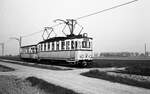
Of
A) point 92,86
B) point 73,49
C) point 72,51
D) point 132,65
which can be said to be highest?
point 73,49

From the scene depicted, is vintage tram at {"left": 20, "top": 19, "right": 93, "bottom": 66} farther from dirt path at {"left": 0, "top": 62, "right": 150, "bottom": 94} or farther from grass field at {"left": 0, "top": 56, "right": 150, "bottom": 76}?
dirt path at {"left": 0, "top": 62, "right": 150, "bottom": 94}

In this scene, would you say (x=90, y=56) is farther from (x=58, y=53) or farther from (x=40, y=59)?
(x=40, y=59)

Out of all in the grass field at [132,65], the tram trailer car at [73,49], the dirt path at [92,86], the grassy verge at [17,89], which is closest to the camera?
the dirt path at [92,86]

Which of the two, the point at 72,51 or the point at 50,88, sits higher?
the point at 72,51

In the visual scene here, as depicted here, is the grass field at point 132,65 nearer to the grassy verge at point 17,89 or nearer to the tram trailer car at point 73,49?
the tram trailer car at point 73,49

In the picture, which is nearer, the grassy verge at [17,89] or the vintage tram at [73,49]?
the grassy verge at [17,89]

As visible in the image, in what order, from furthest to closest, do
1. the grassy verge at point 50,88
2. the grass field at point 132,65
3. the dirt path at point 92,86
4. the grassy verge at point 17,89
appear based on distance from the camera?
the grass field at point 132,65, the grassy verge at point 17,89, the grassy verge at point 50,88, the dirt path at point 92,86

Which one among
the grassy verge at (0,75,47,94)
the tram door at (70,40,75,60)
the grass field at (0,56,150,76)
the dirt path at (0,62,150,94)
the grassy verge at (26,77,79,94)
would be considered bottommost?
the grassy verge at (0,75,47,94)

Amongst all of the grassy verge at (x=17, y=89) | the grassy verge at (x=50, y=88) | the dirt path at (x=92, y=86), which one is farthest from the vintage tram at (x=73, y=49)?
→ the grassy verge at (x=17, y=89)

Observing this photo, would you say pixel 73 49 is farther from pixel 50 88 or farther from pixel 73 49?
pixel 50 88

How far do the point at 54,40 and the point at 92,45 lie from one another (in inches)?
228

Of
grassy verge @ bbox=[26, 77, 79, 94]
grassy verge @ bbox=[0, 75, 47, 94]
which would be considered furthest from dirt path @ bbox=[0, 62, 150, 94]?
grassy verge @ bbox=[0, 75, 47, 94]

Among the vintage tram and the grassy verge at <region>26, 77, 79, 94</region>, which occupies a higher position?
the vintage tram

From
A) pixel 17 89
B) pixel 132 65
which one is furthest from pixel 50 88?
pixel 132 65
